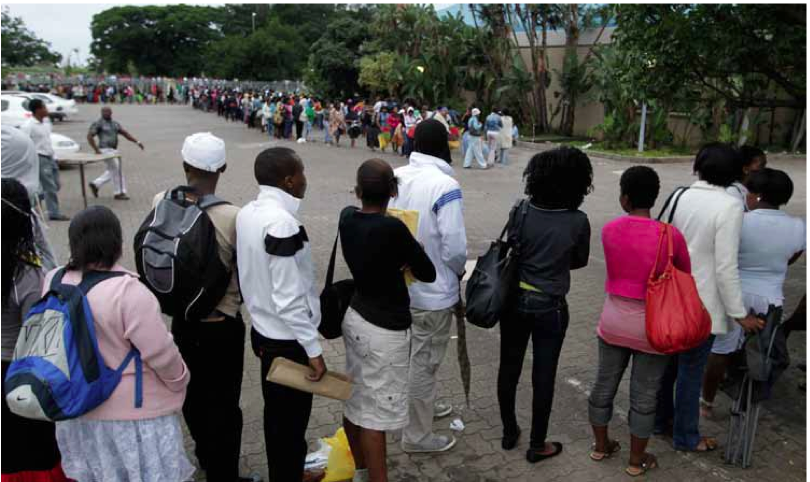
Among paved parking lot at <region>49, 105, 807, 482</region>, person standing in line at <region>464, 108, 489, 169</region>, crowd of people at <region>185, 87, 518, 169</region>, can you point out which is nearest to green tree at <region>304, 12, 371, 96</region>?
crowd of people at <region>185, 87, 518, 169</region>

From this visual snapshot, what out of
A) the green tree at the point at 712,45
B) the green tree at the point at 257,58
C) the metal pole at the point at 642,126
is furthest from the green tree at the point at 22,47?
the green tree at the point at 712,45

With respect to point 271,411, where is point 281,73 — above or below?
above

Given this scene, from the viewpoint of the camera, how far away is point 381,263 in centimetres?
296

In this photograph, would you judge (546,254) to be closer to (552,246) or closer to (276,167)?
(552,246)

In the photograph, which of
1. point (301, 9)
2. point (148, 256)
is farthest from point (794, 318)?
point (301, 9)

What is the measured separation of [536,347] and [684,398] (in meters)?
0.92

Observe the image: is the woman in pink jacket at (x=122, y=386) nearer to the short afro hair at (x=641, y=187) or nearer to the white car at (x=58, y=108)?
the short afro hair at (x=641, y=187)

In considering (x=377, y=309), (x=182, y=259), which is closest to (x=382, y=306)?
(x=377, y=309)

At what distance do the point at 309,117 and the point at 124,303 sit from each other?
20356 mm

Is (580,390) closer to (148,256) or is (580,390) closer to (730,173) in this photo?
(730,173)

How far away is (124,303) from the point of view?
243cm

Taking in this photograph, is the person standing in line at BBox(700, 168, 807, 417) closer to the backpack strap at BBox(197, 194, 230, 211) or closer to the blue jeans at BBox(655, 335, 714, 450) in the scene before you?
the blue jeans at BBox(655, 335, 714, 450)

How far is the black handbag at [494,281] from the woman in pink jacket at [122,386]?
1483 millimetres

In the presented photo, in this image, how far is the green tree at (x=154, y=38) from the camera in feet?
238
